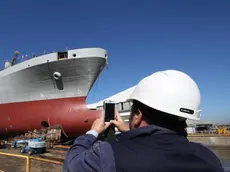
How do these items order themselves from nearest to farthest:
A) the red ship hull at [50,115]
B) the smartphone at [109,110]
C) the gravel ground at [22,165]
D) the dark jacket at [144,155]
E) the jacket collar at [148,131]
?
the dark jacket at [144,155], the jacket collar at [148,131], the smartphone at [109,110], the gravel ground at [22,165], the red ship hull at [50,115]

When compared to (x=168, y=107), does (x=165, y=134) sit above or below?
below

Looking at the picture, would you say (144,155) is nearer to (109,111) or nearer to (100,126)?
(100,126)

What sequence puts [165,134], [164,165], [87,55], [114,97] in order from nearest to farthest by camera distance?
[164,165] < [165,134] < [87,55] < [114,97]

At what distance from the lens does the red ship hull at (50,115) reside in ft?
49.0

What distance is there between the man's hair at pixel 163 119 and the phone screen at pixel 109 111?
29 centimetres

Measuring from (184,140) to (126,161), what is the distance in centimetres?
34

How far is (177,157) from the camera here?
1.08m

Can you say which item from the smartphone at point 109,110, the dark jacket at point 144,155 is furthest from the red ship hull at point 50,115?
the dark jacket at point 144,155

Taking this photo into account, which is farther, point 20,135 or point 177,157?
point 20,135

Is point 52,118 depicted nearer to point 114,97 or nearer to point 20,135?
point 20,135

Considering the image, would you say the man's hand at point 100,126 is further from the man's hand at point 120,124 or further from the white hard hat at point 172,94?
the white hard hat at point 172,94

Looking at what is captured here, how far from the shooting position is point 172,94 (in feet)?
4.23

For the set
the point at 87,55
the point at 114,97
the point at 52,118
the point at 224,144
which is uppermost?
the point at 87,55

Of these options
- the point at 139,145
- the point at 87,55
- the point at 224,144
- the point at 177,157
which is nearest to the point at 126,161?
the point at 139,145
